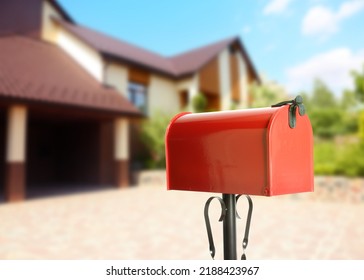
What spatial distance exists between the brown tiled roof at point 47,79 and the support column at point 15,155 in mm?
737

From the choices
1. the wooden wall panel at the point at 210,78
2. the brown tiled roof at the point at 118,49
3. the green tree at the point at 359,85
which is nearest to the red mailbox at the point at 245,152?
the brown tiled roof at the point at 118,49

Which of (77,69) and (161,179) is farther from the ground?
(77,69)

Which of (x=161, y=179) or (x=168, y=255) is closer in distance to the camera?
(x=168, y=255)

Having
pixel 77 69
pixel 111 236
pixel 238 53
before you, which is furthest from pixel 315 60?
pixel 111 236

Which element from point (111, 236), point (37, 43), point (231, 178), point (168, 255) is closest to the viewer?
point (231, 178)

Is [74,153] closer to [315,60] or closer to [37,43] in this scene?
[37,43]

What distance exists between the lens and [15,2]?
13117 millimetres

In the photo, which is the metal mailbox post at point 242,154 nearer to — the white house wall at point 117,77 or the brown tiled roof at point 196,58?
the white house wall at point 117,77

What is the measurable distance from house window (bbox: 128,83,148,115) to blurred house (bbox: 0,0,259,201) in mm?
52

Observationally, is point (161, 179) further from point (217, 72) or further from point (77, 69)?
point (217, 72)

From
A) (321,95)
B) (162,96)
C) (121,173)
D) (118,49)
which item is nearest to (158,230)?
(121,173)

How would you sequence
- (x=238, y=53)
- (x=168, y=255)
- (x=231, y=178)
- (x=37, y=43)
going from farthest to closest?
(x=238, y=53) → (x=37, y=43) → (x=168, y=255) → (x=231, y=178)

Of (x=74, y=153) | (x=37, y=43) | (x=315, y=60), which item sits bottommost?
(x=74, y=153)

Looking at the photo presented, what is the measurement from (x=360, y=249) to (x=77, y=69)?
41.1ft
